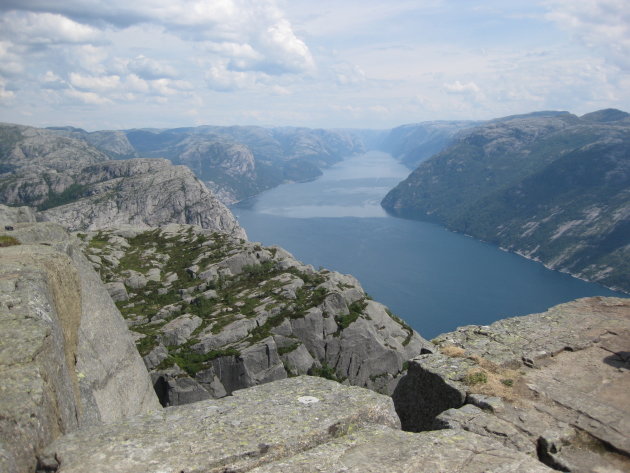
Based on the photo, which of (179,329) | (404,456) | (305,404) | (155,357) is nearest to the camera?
(404,456)

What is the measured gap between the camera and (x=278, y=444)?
1022cm

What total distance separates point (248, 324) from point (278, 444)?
6008 cm

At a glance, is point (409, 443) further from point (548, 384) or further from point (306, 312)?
point (306, 312)

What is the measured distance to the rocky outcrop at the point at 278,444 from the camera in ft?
31.0

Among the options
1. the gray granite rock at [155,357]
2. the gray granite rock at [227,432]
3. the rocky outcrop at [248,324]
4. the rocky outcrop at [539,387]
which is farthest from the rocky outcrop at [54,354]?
the rocky outcrop at [248,324]

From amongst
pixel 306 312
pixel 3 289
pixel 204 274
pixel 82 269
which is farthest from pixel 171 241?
pixel 3 289

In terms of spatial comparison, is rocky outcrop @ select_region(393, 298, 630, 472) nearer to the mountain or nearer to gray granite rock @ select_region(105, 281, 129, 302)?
the mountain

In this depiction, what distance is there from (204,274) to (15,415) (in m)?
82.4

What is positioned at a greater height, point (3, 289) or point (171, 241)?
point (3, 289)

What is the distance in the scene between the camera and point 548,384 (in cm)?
1719

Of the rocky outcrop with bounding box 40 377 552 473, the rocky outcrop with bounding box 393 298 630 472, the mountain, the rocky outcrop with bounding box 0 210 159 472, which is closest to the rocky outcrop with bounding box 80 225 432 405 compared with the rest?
the rocky outcrop with bounding box 0 210 159 472

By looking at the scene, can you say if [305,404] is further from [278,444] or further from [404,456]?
[404,456]

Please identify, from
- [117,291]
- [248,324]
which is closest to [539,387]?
[248,324]

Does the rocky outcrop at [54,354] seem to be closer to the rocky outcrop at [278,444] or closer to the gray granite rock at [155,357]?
the rocky outcrop at [278,444]
